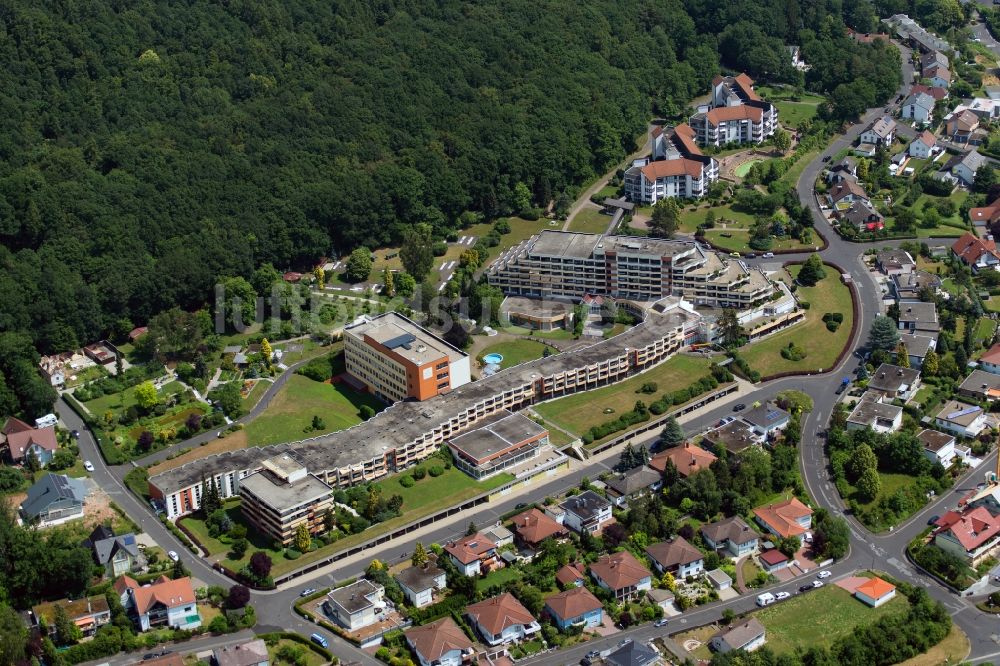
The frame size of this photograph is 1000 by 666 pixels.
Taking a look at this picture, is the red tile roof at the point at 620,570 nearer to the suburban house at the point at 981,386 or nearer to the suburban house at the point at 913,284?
the suburban house at the point at 981,386

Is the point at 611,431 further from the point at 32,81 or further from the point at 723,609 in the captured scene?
the point at 32,81

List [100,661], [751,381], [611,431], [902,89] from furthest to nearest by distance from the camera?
1. [902,89]
2. [751,381]
3. [611,431]
4. [100,661]

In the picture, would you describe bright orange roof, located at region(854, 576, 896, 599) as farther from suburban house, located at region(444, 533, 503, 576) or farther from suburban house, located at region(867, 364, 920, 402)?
suburban house, located at region(867, 364, 920, 402)

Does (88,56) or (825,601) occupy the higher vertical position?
(88,56)

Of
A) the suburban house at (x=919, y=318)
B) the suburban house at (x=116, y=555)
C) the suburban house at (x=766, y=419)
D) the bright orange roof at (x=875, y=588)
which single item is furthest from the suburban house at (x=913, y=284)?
the suburban house at (x=116, y=555)

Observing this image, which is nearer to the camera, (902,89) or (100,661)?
(100,661)

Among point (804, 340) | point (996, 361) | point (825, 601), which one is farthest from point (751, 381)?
point (825, 601)

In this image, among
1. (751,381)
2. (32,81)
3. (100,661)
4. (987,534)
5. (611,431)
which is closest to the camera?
(100,661)
